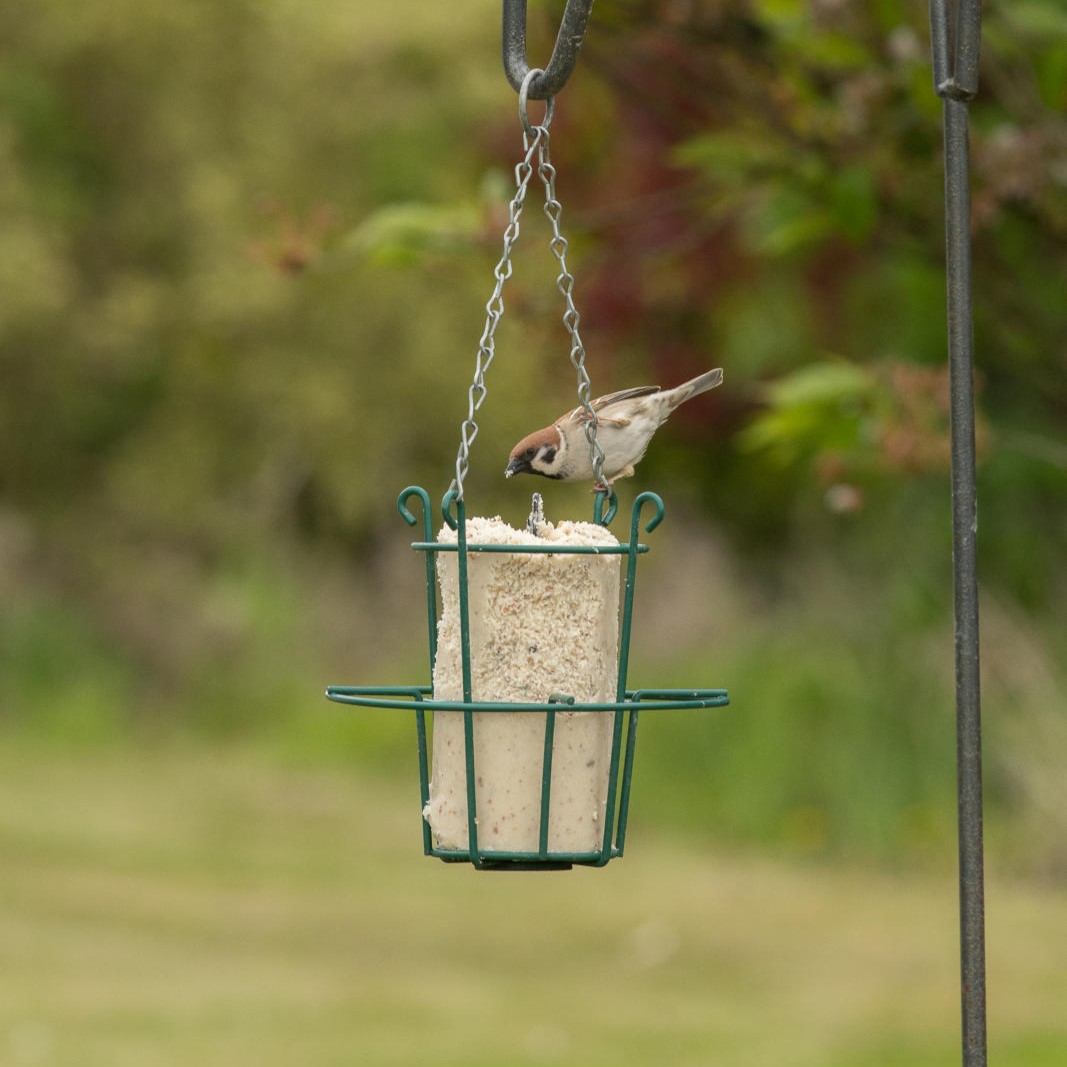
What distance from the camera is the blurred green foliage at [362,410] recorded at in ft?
34.2

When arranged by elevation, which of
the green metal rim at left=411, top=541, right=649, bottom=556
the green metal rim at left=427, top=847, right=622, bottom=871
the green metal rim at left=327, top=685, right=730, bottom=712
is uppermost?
the green metal rim at left=411, top=541, right=649, bottom=556

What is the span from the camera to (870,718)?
10328 mm

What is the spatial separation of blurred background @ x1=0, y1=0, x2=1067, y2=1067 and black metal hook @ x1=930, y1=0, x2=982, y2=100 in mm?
1665

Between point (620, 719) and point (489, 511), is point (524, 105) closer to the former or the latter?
point (620, 719)

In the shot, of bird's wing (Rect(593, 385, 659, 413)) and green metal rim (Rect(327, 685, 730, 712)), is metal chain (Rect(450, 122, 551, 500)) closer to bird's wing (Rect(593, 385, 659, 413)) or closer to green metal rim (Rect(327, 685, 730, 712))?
green metal rim (Rect(327, 685, 730, 712))

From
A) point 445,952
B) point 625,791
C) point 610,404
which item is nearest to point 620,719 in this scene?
point 625,791

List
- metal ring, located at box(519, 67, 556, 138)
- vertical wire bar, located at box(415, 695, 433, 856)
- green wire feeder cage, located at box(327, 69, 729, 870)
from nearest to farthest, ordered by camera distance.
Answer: metal ring, located at box(519, 67, 556, 138)
green wire feeder cage, located at box(327, 69, 729, 870)
vertical wire bar, located at box(415, 695, 433, 856)

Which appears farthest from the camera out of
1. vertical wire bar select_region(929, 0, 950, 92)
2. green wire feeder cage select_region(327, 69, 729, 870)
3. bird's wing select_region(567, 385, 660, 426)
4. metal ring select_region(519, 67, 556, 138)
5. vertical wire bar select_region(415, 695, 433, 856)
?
bird's wing select_region(567, 385, 660, 426)

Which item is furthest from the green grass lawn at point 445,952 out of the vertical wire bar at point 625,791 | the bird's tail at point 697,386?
the vertical wire bar at point 625,791

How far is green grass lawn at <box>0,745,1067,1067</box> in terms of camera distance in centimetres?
695

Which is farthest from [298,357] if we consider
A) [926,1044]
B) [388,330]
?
[926,1044]

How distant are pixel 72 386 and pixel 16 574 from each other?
1.65 meters

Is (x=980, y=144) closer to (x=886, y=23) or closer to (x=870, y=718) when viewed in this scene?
(x=886, y=23)

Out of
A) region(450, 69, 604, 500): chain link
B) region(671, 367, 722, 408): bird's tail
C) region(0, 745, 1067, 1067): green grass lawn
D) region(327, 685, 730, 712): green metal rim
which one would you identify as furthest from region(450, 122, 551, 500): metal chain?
region(0, 745, 1067, 1067): green grass lawn
